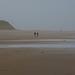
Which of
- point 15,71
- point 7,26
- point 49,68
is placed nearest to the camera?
point 15,71

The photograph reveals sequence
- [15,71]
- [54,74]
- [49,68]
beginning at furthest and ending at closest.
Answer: [49,68]
[15,71]
[54,74]

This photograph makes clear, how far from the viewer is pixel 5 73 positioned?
18.6ft

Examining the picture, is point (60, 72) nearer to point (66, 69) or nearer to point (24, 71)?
point (66, 69)

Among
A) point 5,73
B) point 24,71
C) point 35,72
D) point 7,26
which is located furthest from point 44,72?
point 7,26

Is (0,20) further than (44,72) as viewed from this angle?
Yes

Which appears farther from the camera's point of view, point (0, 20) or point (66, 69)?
point (0, 20)

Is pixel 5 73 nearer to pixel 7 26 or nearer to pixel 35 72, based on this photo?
pixel 35 72

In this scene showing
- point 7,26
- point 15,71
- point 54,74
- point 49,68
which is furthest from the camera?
point 7,26

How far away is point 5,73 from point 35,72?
0.96m

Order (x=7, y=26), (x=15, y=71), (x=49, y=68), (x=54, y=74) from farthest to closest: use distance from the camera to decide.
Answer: (x=7, y=26)
(x=49, y=68)
(x=15, y=71)
(x=54, y=74)

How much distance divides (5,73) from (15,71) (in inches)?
15.2

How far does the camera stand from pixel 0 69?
20.5 feet

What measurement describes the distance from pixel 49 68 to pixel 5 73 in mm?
1605

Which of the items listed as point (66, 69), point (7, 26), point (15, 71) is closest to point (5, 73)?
point (15, 71)
